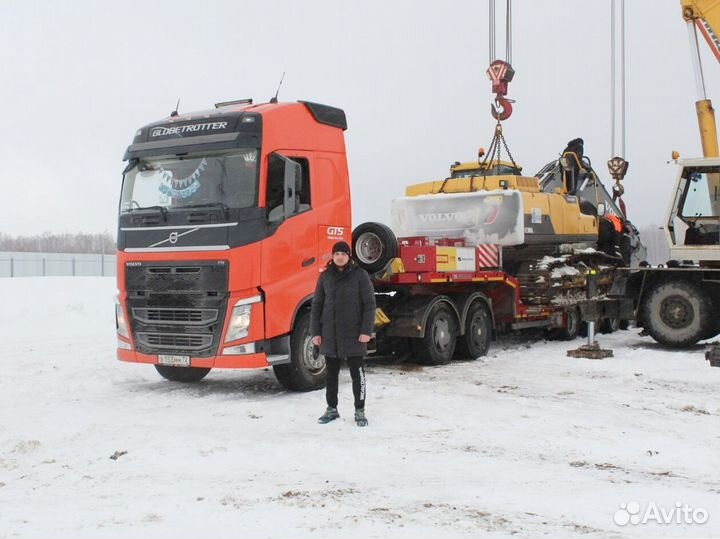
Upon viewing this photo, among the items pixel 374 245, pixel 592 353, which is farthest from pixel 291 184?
pixel 592 353

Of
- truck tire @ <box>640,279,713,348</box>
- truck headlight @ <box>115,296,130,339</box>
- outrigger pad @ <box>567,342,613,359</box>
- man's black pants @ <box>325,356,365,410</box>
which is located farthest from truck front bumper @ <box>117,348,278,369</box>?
truck tire @ <box>640,279,713,348</box>

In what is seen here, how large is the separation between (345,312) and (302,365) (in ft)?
5.67

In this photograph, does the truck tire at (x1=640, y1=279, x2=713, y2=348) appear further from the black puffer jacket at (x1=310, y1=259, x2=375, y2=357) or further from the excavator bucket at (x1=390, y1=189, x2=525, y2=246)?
the black puffer jacket at (x1=310, y1=259, x2=375, y2=357)

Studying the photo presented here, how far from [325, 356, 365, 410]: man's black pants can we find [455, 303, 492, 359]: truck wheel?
484 centimetres

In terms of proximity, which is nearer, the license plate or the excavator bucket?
the license plate

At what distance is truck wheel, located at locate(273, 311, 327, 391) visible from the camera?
902 cm

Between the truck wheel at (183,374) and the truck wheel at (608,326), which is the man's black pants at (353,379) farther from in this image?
the truck wheel at (608,326)

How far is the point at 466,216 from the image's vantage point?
1395 centimetres

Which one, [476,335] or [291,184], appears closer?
[291,184]

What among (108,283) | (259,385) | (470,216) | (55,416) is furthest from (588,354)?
(108,283)

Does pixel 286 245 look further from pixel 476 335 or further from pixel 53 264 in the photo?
pixel 53 264

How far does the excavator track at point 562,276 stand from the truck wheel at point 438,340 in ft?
8.46

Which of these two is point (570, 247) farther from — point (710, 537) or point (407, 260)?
point (710, 537)

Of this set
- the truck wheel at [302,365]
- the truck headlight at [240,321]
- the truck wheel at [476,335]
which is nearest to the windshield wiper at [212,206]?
the truck headlight at [240,321]
